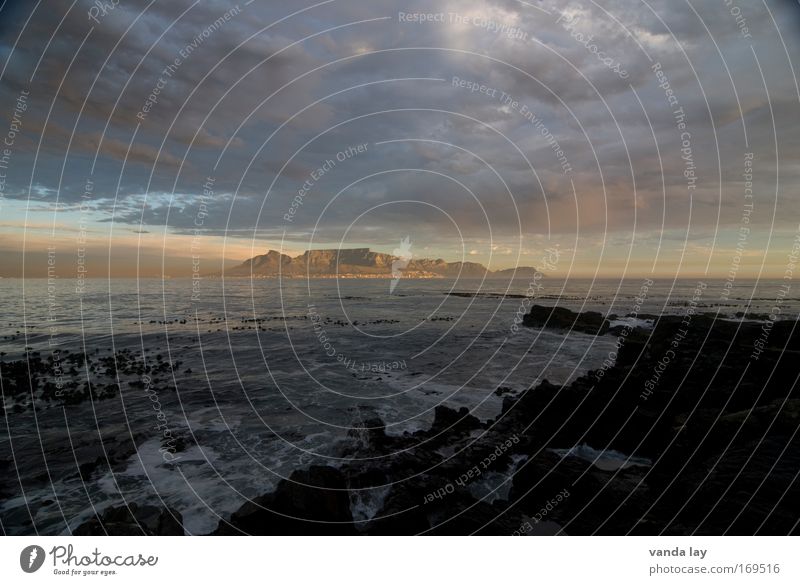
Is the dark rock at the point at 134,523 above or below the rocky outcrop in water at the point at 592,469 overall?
below

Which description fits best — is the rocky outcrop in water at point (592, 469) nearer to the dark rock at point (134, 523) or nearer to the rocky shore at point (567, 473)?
the rocky shore at point (567, 473)

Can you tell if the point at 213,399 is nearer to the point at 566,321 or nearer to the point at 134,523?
the point at 134,523

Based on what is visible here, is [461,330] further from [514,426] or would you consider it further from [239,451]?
[239,451]

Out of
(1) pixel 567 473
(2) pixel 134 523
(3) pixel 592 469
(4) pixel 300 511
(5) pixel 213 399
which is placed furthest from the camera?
(5) pixel 213 399

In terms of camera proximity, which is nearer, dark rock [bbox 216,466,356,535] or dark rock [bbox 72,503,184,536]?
dark rock [bbox 72,503,184,536]

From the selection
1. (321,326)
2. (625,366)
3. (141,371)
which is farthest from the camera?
(321,326)

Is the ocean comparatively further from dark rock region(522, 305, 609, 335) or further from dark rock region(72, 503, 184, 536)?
dark rock region(522, 305, 609, 335)

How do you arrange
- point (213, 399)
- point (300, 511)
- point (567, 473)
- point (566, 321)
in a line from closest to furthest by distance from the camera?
point (300, 511) → point (567, 473) → point (213, 399) → point (566, 321)

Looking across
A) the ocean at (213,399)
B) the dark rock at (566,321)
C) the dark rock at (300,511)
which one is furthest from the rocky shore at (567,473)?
the dark rock at (566,321)

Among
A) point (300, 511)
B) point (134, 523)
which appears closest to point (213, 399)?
point (134, 523)

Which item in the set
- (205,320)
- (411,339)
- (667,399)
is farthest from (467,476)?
(205,320)

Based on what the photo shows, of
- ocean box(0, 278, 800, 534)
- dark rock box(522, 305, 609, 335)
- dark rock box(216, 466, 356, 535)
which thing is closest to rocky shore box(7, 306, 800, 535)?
dark rock box(216, 466, 356, 535)
